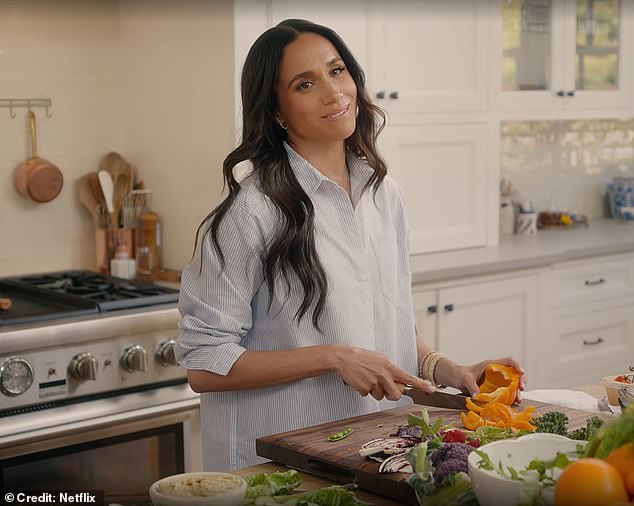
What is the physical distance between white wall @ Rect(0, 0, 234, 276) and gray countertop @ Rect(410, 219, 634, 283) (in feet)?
2.56

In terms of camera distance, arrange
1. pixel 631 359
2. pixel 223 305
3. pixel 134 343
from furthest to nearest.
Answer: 1. pixel 631 359
2. pixel 134 343
3. pixel 223 305

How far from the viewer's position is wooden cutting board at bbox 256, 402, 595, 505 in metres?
1.52

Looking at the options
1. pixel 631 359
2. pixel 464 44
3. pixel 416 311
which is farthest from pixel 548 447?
pixel 631 359

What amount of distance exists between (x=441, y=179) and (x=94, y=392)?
1.58m

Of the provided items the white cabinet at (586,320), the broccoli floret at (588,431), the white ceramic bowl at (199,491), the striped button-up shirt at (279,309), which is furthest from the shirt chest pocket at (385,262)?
the white cabinet at (586,320)

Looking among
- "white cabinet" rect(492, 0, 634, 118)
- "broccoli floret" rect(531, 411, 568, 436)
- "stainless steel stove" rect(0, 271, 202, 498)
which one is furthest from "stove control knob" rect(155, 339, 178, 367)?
"white cabinet" rect(492, 0, 634, 118)

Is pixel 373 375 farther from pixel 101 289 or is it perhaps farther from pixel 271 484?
pixel 101 289

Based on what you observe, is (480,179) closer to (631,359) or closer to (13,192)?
(631,359)

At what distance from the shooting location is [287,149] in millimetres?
2154

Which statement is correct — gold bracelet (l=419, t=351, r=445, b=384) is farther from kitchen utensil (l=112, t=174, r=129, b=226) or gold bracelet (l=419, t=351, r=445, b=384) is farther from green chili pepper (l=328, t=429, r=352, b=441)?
kitchen utensil (l=112, t=174, r=129, b=226)

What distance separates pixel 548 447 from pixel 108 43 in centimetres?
266

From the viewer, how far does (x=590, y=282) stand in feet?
13.6

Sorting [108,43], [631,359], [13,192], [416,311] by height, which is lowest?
[631,359]

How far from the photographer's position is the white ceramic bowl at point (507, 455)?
4.09 ft
